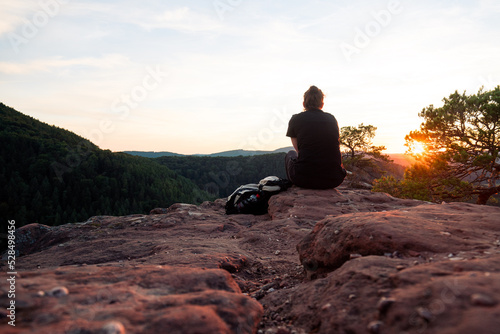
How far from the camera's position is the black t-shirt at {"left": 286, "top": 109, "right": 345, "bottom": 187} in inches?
216

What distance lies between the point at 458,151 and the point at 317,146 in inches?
232

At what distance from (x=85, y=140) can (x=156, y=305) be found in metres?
65.6

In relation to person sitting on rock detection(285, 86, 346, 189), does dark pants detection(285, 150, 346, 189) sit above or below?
below

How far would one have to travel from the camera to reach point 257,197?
6.32 m

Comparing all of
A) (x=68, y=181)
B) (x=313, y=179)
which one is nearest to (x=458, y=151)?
(x=313, y=179)

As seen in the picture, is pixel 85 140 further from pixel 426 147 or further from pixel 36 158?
pixel 426 147

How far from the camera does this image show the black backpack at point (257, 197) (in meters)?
6.31

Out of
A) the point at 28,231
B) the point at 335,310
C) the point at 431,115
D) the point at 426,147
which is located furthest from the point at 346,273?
the point at 431,115

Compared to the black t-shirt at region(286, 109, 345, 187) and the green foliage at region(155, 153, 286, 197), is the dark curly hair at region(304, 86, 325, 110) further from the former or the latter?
the green foliage at region(155, 153, 286, 197)

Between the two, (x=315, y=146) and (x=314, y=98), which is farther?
(x=314, y=98)

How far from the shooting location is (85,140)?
57.1 metres

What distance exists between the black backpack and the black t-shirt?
0.69 m

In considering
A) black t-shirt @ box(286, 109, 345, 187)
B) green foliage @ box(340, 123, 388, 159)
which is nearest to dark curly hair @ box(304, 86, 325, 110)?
black t-shirt @ box(286, 109, 345, 187)

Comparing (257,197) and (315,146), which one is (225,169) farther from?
(315,146)
